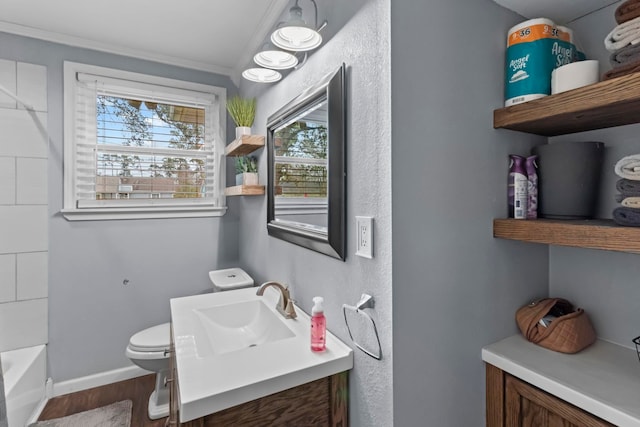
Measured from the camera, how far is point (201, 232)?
2490 millimetres

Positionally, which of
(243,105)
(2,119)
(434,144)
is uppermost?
(243,105)

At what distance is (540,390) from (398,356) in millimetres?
455

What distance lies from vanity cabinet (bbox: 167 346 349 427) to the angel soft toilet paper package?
1162 millimetres

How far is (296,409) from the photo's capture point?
39.6 inches

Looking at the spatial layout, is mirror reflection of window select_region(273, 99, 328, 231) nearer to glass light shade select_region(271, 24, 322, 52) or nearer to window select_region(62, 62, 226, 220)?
glass light shade select_region(271, 24, 322, 52)

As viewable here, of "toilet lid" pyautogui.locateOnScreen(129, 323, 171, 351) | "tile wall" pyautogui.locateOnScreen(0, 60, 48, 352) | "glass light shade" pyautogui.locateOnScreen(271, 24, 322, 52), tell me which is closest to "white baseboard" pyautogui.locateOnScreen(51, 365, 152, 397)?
"tile wall" pyautogui.locateOnScreen(0, 60, 48, 352)

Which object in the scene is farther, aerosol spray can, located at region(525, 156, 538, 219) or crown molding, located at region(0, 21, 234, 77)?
crown molding, located at region(0, 21, 234, 77)

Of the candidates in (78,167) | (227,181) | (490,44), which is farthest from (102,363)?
(490,44)

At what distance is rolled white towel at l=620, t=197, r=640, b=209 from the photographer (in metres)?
0.81

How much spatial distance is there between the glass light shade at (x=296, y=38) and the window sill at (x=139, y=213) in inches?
62.4

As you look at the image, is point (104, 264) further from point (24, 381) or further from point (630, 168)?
point (630, 168)

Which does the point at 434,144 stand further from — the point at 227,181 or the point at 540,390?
the point at 227,181

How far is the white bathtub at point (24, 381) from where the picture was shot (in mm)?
1673

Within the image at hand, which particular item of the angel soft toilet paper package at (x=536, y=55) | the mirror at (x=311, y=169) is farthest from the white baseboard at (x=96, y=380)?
the angel soft toilet paper package at (x=536, y=55)
